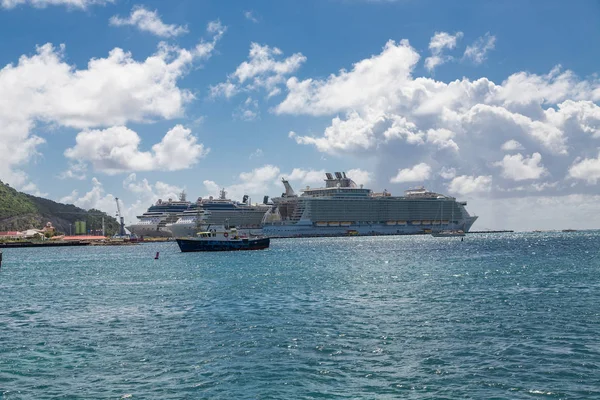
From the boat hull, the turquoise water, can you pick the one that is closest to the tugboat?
the boat hull

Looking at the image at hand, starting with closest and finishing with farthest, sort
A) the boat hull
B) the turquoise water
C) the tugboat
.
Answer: the turquoise water
the boat hull
the tugboat

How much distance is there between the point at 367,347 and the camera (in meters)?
24.0

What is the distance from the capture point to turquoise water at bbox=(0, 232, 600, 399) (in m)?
18.9

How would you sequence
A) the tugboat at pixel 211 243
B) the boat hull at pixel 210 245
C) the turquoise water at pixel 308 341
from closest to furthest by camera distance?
the turquoise water at pixel 308 341 < the boat hull at pixel 210 245 < the tugboat at pixel 211 243

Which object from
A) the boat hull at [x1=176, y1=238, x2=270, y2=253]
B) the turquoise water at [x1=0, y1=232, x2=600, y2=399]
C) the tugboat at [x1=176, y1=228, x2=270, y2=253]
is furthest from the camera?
the tugboat at [x1=176, y1=228, x2=270, y2=253]

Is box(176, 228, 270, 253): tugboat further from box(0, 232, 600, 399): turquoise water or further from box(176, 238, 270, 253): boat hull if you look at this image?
box(0, 232, 600, 399): turquoise water

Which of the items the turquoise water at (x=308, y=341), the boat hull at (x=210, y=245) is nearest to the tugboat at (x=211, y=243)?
the boat hull at (x=210, y=245)

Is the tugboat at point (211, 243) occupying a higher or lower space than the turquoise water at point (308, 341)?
higher

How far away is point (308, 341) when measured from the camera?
25.4 meters

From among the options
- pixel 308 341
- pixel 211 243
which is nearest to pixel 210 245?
pixel 211 243

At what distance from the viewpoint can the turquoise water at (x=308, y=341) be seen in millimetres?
18922

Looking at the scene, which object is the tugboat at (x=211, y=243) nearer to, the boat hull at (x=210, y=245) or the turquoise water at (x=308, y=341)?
the boat hull at (x=210, y=245)

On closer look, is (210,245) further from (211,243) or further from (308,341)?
(308,341)

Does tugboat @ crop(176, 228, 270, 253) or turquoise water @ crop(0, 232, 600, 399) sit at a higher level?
tugboat @ crop(176, 228, 270, 253)
